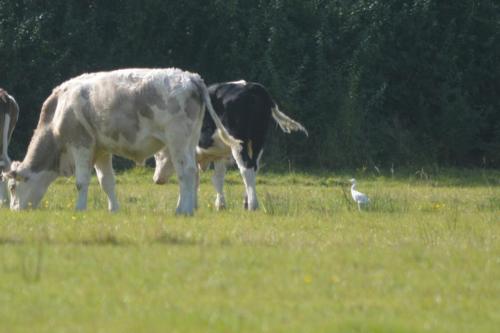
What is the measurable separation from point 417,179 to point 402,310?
1847 cm

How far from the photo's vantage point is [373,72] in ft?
108

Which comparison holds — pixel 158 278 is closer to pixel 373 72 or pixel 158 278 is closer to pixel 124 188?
pixel 124 188

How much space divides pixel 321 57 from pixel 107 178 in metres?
14.8

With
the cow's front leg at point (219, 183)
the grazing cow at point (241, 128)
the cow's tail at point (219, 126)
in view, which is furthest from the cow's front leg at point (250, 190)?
the cow's tail at point (219, 126)

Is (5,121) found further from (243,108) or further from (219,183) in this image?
(243,108)

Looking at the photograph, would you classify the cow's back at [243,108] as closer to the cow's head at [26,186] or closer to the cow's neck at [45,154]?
the cow's neck at [45,154]

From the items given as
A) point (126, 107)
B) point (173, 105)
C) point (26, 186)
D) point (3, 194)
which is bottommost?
point (3, 194)

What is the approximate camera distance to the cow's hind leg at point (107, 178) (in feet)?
59.0

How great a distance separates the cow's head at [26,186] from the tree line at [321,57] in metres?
12.8

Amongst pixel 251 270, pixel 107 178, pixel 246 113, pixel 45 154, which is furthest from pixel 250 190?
pixel 251 270

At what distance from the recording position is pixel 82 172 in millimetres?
17812

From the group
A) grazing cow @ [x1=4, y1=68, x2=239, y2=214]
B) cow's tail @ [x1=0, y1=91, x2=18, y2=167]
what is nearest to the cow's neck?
grazing cow @ [x1=4, y1=68, x2=239, y2=214]

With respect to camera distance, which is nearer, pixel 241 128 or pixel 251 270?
pixel 251 270

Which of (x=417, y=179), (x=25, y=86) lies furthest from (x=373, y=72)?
(x=25, y=86)
